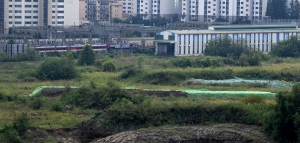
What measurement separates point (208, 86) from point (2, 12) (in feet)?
59.6

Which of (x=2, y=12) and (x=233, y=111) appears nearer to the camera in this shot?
(x=233, y=111)

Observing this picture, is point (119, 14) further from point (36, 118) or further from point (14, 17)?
point (36, 118)

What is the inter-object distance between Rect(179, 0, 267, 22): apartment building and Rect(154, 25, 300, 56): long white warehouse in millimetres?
9935

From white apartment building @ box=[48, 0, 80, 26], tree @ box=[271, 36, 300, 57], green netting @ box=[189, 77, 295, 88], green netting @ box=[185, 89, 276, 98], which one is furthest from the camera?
white apartment building @ box=[48, 0, 80, 26]

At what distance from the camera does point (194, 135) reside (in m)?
11.3

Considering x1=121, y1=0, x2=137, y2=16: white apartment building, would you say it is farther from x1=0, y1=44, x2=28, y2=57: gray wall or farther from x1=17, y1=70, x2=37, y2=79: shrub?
x1=17, y1=70, x2=37, y2=79: shrub

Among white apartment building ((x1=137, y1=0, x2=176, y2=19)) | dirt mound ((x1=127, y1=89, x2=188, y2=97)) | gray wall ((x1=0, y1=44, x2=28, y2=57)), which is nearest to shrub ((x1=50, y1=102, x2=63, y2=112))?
dirt mound ((x1=127, y1=89, x2=188, y2=97))

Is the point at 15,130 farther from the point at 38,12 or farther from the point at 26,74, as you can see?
the point at 38,12

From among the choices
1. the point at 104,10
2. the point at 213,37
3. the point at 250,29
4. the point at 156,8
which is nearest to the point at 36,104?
the point at 213,37

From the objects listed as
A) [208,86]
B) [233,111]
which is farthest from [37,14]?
[233,111]

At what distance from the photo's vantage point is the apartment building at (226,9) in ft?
134

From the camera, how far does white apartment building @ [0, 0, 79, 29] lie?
1314 inches

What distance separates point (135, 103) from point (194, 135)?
252cm

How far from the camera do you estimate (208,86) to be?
692 inches
